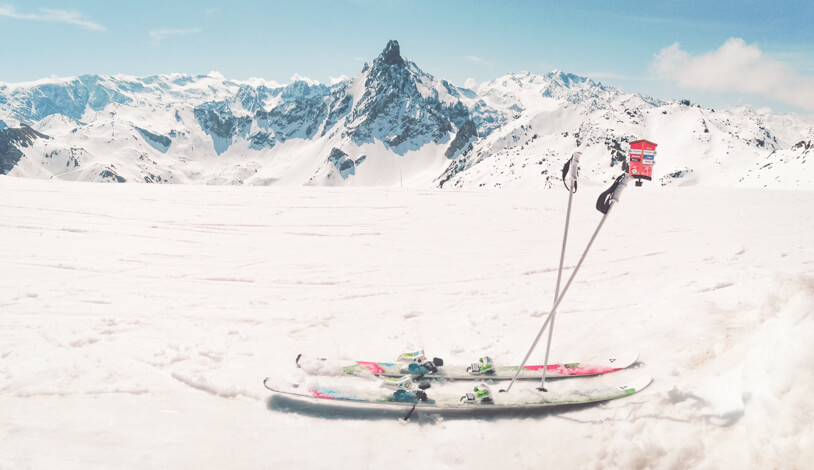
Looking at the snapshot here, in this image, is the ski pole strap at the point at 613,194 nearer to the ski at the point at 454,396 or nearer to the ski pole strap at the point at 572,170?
the ski pole strap at the point at 572,170

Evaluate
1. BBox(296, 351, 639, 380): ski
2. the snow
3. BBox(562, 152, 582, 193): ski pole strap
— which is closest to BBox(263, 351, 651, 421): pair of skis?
BBox(296, 351, 639, 380): ski

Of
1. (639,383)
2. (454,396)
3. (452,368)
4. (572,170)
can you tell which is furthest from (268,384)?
(639,383)

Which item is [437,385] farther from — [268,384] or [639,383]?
[639,383]

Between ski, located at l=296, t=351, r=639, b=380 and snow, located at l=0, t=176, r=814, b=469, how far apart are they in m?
0.32

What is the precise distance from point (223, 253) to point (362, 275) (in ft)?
19.8

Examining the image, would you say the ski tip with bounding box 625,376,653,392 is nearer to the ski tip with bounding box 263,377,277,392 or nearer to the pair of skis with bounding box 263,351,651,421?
the pair of skis with bounding box 263,351,651,421

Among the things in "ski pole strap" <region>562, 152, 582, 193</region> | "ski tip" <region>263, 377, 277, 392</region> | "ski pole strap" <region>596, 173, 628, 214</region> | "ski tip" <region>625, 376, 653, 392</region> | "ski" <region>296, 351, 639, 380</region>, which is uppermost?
"ski pole strap" <region>562, 152, 582, 193</region>

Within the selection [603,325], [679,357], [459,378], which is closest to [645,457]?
[679,357]

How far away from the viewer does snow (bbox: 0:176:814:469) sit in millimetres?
5320

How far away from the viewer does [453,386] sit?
7.25 m

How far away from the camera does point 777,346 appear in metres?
4.78

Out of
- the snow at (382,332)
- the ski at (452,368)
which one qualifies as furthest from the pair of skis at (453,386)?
the snow at (382,332)

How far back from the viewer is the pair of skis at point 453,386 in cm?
637

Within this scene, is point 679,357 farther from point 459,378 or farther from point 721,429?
point 459,378
